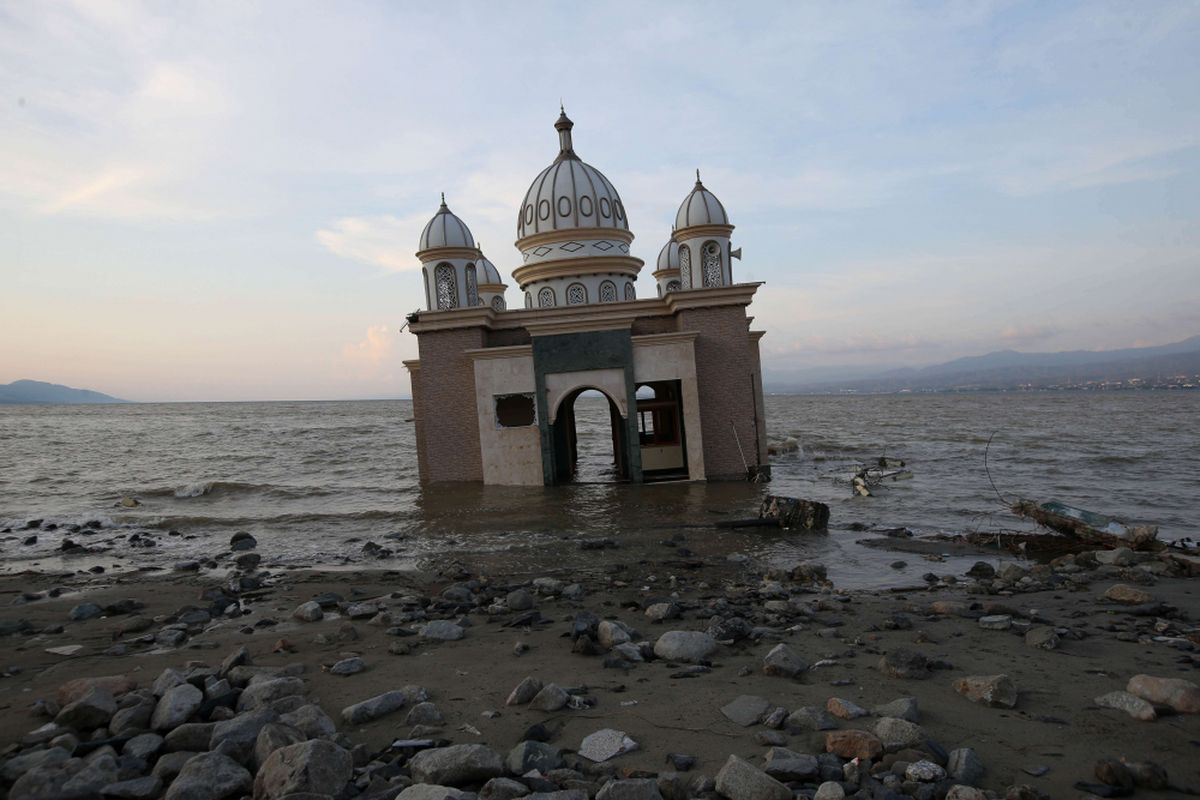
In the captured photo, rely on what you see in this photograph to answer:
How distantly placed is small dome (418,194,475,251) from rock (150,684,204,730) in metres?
19.3

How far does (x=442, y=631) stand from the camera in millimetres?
7129

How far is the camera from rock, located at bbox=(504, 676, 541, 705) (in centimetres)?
527

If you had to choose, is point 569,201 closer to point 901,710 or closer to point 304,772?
point 901,710

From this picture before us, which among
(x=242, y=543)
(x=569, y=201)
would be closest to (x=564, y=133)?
(x=569, y=201)

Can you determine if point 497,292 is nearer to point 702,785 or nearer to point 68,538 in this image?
point 68,538

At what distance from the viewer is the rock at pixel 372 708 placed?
5.05 m

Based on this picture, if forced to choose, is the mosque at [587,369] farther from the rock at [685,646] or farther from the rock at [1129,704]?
the rock at [1129,704]

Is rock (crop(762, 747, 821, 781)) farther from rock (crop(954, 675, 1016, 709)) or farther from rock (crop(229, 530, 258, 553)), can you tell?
rock (crop(229, 530, 258, 553))

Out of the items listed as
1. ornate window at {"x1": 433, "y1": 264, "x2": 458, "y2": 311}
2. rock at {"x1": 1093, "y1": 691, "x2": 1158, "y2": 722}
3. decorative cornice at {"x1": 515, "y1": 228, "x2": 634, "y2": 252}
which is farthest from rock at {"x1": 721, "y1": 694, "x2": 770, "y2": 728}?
decorative cornice at {"x1": 515, "y1": 228, "x2": 634, "y2": 252}

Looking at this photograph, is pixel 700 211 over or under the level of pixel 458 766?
over

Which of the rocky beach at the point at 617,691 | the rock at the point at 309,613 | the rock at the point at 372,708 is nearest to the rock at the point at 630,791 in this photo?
the rocky beach at the point at 617,691

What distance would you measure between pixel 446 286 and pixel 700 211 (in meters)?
8.16

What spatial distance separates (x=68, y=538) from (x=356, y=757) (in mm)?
14730

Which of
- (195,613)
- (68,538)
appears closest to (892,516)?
(195,613)
